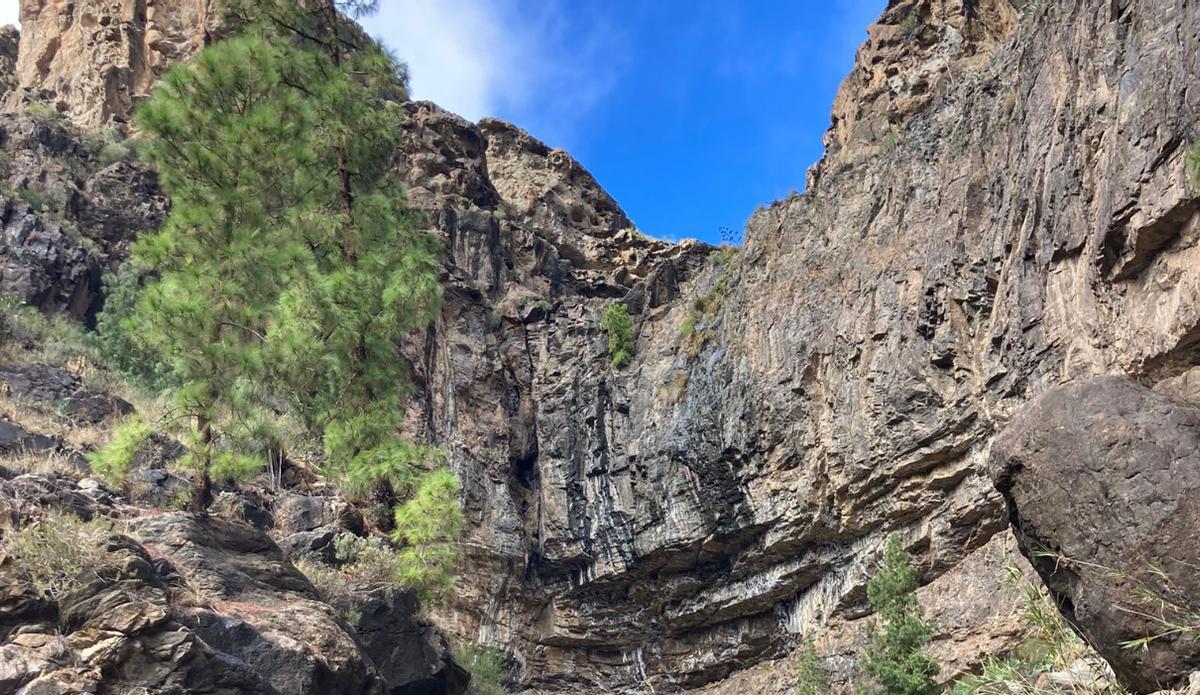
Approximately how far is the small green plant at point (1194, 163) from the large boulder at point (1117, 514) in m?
4.46

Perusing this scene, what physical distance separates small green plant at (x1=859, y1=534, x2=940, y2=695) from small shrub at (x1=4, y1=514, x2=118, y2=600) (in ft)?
31.1

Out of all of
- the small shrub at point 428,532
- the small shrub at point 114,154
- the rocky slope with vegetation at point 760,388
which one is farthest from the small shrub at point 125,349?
the small shrub at point 428,532


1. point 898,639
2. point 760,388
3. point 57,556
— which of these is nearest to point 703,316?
point 760,388

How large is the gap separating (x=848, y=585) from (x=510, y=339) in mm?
13016

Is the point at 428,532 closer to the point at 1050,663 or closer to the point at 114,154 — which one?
the point at 1050,663

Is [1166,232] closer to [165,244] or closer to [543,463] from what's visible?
[165,244]

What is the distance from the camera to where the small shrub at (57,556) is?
723 cm

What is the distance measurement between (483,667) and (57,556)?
11.8 meters

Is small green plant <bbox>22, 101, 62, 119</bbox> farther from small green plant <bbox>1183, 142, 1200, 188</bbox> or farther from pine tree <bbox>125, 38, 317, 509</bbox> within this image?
small green plant <bbox>1183, 142, 1200, 188</bbox>

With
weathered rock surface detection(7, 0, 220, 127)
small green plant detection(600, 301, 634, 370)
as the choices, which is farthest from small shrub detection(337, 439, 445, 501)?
weathered rock surface detection(7, 0, 220, 127)

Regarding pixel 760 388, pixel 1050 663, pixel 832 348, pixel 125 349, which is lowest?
pixel 1050 663

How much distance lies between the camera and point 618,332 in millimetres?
25391

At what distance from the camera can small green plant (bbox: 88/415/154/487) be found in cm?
983

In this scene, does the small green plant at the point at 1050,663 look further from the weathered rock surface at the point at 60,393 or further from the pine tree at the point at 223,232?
the weathered rock surface at the point at 60,393
